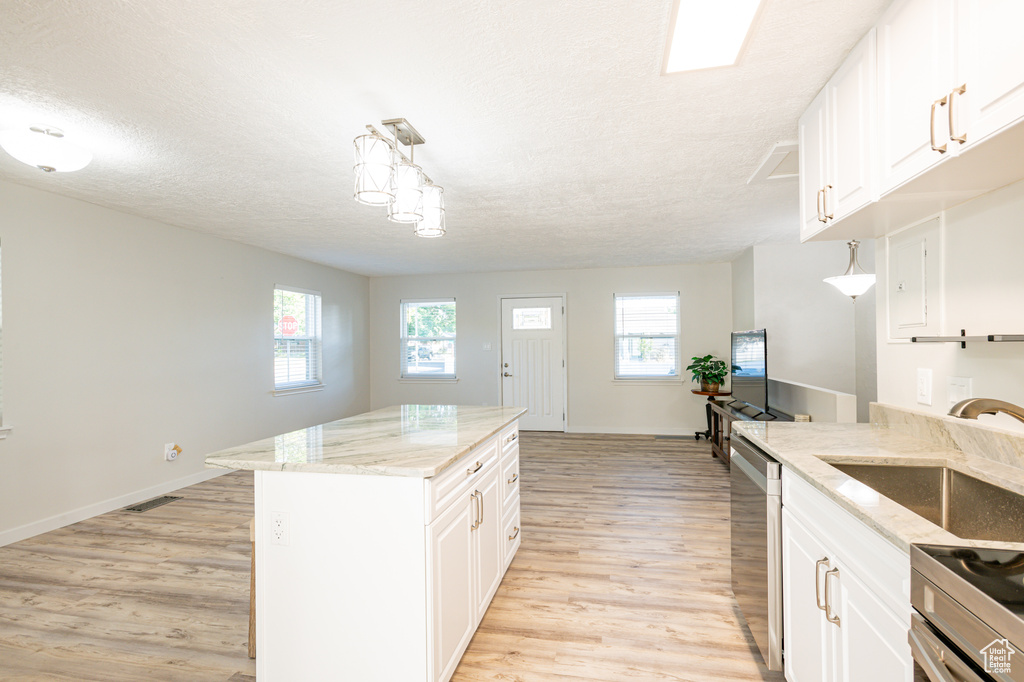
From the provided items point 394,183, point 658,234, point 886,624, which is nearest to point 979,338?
point 886,624

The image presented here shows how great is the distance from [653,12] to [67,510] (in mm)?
4814

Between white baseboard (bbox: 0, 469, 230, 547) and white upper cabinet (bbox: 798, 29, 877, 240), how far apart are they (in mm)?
5076

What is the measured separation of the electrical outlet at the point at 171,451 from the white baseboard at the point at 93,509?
21cm

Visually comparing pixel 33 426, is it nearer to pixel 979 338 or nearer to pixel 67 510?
pixel 67 510

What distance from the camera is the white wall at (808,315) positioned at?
5.24 m

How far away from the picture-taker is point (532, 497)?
13.7 ft

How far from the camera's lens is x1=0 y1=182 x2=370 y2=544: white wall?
3318mm

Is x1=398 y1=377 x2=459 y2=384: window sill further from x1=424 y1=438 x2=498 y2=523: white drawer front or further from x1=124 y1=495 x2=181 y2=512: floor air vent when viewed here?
x1=424 y1=438 x2=498 y2=523: white drawer front

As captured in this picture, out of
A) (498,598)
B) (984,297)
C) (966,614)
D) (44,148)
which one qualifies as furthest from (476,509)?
(44,148)

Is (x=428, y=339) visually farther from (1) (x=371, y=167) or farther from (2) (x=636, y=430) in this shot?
(1) (x=371, y=167)

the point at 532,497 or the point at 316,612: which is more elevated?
the point at 316,612

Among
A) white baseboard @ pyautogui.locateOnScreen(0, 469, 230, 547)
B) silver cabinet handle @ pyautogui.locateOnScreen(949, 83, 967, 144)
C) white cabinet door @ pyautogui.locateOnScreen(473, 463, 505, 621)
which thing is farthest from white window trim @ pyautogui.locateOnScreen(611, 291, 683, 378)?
silver cabinet handle @ pyautogui.locateOnScreen(949, 83, 967, 144)

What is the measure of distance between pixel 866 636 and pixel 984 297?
4.28 ft

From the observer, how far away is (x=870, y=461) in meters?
1.65
